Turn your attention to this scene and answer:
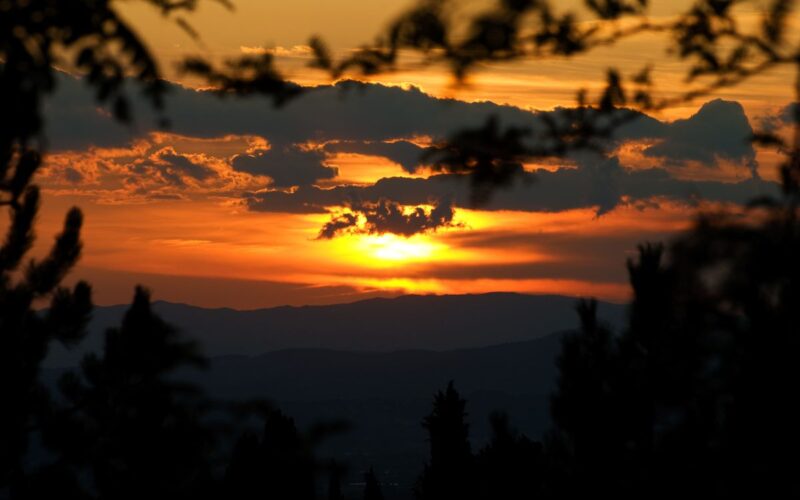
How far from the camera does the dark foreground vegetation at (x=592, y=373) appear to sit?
6.00 m

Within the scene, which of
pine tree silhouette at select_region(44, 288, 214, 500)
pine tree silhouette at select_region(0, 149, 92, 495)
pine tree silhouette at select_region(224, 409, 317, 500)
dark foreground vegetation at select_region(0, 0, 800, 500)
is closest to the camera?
dark foreground vegetation at select_region(0, 0, 800, 500)

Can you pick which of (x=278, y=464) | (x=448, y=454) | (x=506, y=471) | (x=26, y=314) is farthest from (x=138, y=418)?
(x=448, y=454)

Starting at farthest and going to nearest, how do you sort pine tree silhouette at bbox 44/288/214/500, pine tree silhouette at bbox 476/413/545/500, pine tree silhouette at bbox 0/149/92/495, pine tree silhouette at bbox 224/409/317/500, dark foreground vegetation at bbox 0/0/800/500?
1. pine tree silhouette at bbox 476/413/545/500
2. pine tree silhouette at bbox 0/149/92/495
3. pine tree silhouette at bbox 44/288/214/500
4. pine tree silhouette at bbox 224/409/317/500
5. dark foreground vegetation at bbox 0/0/800/500

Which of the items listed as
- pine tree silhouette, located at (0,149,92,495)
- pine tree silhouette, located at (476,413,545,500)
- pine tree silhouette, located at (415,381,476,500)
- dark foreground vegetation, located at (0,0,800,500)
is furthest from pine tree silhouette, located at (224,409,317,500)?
pine tree silhouette, located at (415,381,476,500)

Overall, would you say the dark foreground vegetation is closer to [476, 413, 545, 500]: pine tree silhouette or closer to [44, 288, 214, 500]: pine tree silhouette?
[44, 288, 214, 500]: pine tree silhouette

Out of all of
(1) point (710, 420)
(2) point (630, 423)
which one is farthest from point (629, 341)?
(1) point (710, 420)

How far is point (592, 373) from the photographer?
47.8 ft

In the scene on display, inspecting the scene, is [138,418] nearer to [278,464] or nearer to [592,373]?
[278,464]

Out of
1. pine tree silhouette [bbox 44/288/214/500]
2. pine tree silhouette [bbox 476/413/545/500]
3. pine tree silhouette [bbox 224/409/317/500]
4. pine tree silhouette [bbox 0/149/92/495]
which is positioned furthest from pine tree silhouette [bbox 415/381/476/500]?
pine tree silhouette [bbox 224/409/317/500]

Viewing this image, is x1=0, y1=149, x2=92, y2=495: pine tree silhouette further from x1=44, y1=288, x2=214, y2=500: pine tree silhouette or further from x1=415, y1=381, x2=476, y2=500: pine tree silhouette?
x1=415, y1=381, x2=476, y2=500: pine tree silhouette

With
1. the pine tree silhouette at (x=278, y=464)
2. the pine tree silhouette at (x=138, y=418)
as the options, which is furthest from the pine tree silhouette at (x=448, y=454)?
the pine tree silhouette at (x=278, y=464)

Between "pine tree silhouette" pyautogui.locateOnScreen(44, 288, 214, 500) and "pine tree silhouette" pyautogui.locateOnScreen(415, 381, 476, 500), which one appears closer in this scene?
"pine tree silhouette" pyautogui.locateOnScreen(44, 288, 214, 500)

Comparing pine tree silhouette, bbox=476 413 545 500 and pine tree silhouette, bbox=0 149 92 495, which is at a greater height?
pine tree silhouette, bbox=0 149 92 495

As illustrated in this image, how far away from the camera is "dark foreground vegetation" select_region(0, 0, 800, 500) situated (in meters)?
6.00
